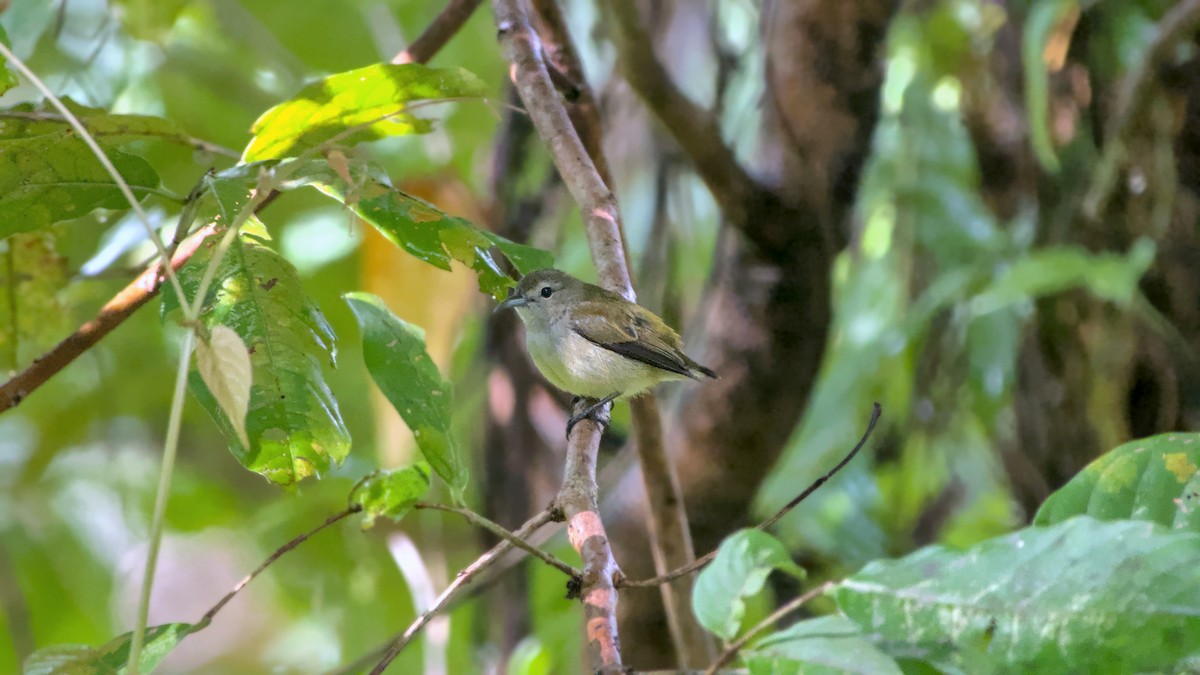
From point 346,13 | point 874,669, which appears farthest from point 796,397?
point 874,669

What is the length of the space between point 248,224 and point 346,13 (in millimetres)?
2802

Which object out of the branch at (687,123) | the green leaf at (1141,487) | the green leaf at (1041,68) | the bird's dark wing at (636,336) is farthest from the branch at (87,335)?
the green leaf at (1041,68)

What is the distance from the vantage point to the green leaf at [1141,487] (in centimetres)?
130

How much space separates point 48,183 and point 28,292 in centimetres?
87

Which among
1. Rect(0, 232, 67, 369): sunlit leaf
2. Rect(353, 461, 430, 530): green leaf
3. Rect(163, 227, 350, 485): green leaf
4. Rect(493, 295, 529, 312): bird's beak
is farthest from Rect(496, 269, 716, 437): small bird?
Rect(163, 227, 350, 485): green leaf

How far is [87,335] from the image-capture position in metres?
1.83

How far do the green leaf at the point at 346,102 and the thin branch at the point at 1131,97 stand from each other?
94.2 inches

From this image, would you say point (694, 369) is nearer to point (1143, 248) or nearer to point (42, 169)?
point (1143, 248)

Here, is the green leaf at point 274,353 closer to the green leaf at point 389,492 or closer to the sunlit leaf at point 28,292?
the green leaf at point 389,492

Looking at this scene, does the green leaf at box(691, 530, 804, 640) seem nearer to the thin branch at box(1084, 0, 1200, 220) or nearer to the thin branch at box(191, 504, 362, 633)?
the thin branch at box(191, 504, 362, 633)

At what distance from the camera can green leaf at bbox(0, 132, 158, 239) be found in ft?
5.70

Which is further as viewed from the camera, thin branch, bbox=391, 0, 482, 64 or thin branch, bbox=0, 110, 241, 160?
thin branch, bbox=391, 0, 482, 64

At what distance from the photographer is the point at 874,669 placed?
1.00m

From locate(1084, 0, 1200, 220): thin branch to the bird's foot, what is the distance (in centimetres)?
183
